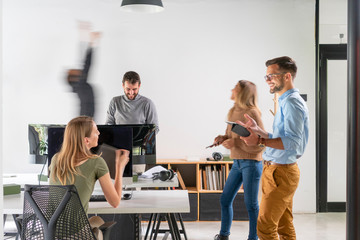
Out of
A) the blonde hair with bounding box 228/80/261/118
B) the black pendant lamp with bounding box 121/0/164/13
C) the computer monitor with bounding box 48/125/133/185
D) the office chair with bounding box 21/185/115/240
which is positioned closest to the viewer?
the office chair with bounding box 21/185/115/240

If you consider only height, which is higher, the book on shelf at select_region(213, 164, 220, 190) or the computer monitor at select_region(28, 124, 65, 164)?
the computer monitor at select_region(28, 124, 65, 164)

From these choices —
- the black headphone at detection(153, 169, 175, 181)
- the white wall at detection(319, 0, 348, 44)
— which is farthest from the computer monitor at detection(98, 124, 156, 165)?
the white wall at detection(319, 0, 348, 44)

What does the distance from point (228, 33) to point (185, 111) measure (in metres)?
1.24

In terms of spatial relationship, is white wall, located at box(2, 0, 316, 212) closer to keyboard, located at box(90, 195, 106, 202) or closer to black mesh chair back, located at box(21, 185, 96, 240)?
keyboard, located at box(90, 195, 106, 202)

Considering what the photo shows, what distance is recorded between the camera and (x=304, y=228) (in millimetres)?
5727

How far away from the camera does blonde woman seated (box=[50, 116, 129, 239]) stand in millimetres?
2945

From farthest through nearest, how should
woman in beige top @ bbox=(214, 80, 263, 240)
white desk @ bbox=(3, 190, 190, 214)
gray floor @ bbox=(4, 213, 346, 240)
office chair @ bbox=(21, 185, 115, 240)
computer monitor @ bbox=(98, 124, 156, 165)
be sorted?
gray floor @ bbox=(4, 213, 346, 240)
woman in beige top @ bbox=(214, 80, 263, 240)
computer monitor @ bbox=(98, 124, 156, 165)
white desk @ bbox=(3, 190, 190, 214)
office chair @ bbox=(21, 185, 115, 240)

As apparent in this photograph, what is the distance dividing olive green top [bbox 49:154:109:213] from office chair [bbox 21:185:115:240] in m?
0.24

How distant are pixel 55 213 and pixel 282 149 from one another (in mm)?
1535

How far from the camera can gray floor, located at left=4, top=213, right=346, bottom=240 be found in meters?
5.33

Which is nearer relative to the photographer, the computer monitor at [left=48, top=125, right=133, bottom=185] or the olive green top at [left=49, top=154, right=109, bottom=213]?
the olive green top at [left=49, top=154, right=109, bottom=213]

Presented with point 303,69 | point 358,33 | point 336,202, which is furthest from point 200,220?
point 358,33

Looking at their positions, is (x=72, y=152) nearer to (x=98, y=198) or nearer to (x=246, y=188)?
(x=98, y=198)

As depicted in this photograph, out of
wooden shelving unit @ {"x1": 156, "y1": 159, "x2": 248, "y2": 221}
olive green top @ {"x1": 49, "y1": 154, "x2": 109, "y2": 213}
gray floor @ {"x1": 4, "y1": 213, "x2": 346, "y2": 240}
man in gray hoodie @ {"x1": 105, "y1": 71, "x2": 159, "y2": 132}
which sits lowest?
gray floor @ {"x1": 4, "y1": 213, "x2": 346, "y2": 240}
